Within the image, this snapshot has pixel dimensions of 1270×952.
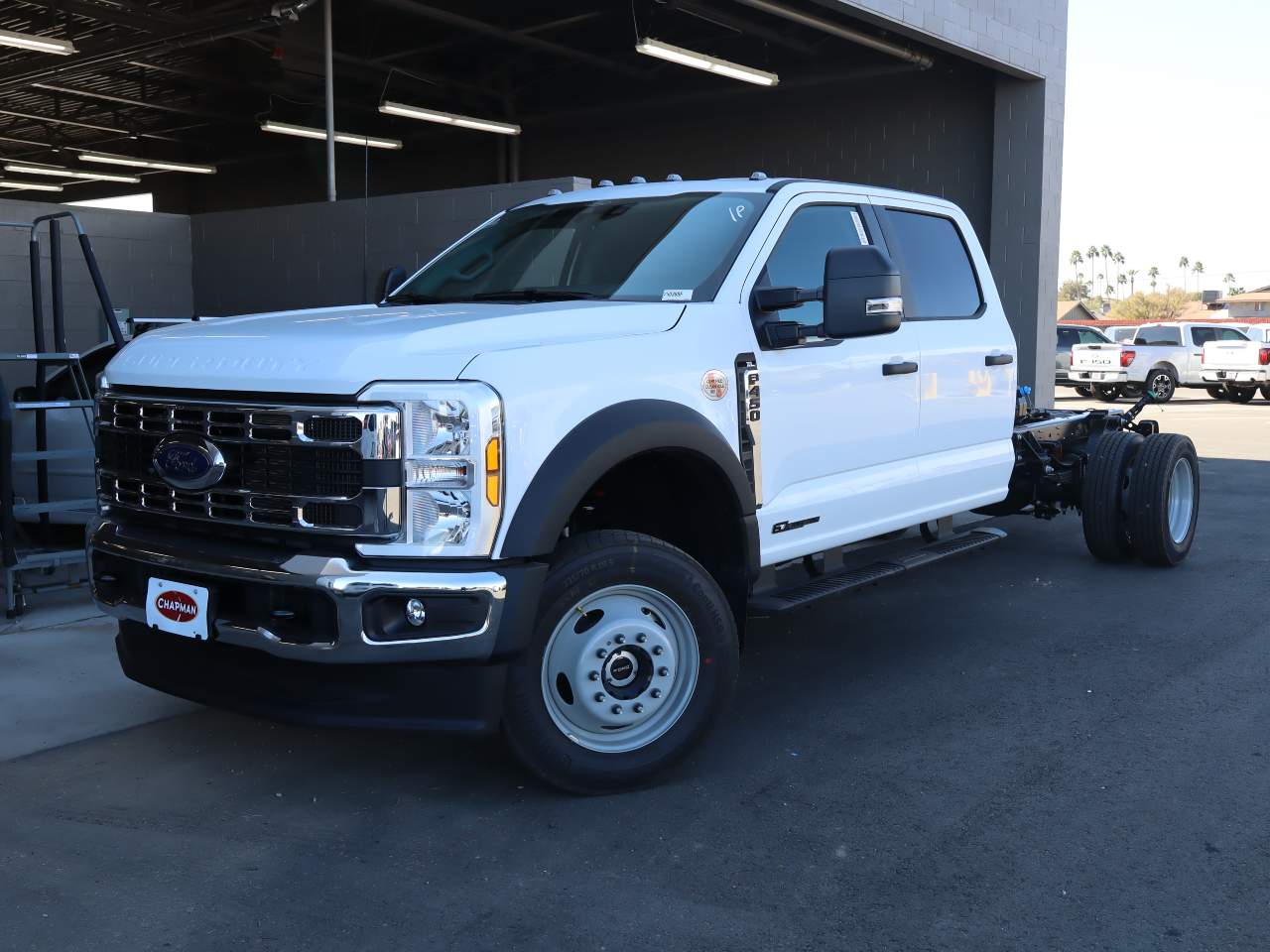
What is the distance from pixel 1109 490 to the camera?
774cm

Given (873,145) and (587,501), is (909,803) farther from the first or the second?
(873,145)

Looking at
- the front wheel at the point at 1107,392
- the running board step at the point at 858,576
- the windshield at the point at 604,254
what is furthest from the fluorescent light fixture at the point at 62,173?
the running board step at the point at 858,576

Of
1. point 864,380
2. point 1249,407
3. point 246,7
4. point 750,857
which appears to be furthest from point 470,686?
point 1249,407

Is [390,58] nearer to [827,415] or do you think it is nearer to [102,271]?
[102,271]

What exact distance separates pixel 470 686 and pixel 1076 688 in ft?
9.71

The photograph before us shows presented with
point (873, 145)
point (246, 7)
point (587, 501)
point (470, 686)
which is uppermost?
point (246, 7)

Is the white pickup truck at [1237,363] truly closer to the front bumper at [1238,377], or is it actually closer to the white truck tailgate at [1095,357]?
the front bumper at [1238,377]

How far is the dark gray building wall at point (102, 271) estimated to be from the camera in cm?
1320

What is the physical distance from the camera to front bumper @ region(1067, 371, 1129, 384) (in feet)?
84.0

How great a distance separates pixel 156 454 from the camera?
4102 millimetres

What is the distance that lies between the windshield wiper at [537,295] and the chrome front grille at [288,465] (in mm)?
1384

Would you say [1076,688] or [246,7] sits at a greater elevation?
[246,7]

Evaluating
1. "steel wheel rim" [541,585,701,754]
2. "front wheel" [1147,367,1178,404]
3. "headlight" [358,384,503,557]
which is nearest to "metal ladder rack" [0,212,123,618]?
"headlight" [358,384,503,557]

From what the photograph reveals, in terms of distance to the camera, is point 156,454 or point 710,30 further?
→ point 710,30
